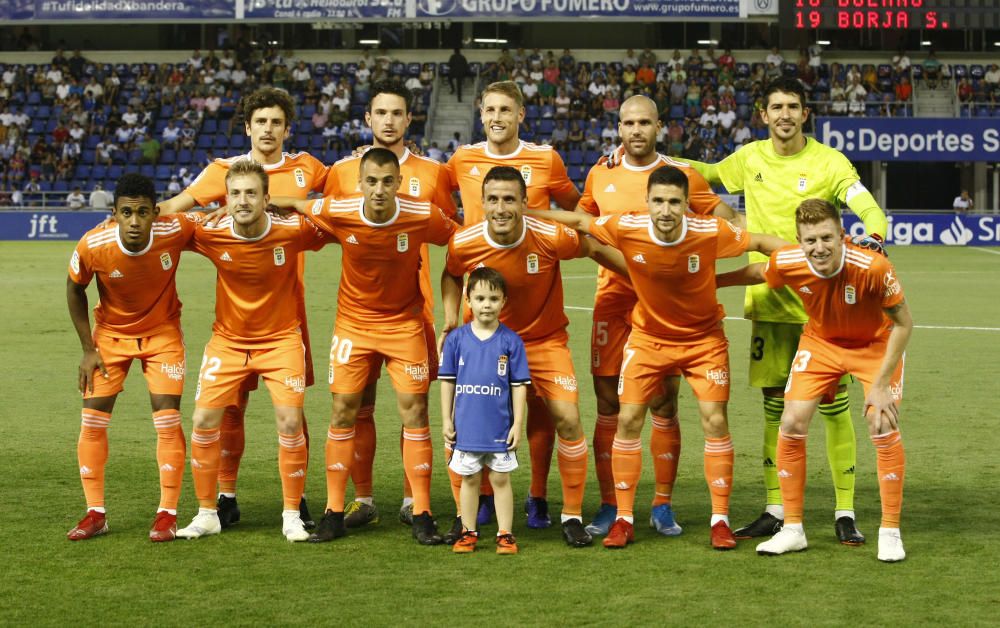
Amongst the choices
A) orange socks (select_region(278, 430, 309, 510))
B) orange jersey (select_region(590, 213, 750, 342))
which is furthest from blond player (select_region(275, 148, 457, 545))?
orange jersey (select_region(590, 213, 750, 342))

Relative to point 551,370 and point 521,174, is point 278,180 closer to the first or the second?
point 521,174

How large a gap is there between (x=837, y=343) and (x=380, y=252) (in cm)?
242

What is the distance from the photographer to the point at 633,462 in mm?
6906

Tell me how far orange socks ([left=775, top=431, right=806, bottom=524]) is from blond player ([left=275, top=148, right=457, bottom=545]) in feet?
5.98

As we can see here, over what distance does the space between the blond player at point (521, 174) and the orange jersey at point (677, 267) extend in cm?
78

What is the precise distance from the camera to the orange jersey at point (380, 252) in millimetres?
7082

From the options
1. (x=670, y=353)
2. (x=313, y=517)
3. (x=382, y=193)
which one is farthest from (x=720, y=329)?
(x=313, y=517)

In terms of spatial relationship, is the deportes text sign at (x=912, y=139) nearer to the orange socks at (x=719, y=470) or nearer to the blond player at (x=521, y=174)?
the blond player at (x=521, y=174)

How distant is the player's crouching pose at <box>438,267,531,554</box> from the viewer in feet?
21.9

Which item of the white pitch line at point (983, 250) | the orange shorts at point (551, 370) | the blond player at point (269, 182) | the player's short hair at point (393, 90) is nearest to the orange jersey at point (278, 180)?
the blond player at point (269, 182)

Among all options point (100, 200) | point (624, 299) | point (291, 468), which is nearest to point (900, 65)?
point (100, 200)

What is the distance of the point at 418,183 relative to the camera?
25.3 ft

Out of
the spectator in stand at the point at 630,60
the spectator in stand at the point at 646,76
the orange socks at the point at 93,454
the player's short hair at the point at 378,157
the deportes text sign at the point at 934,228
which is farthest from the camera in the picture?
the spectator in stand at the point at 630,60

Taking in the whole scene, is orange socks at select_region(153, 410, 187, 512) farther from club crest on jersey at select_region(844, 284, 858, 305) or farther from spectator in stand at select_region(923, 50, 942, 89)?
spectator in stand at select_region(923, 50, 942, 89)
